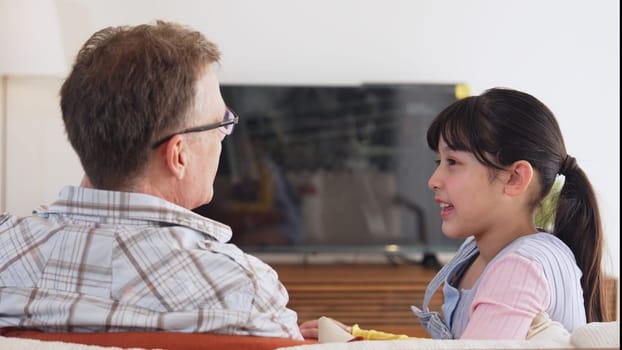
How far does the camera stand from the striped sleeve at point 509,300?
136 centimetres

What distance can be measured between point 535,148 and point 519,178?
0.22ft

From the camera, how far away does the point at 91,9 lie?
13.6ft

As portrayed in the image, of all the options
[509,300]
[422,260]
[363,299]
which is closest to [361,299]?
[363,299]

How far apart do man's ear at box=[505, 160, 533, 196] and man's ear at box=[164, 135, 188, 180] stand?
679 millimetres

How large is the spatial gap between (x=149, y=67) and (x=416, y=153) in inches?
118

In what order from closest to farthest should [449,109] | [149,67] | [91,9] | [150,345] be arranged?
[150,345]
[149,67]
[449,109]
[91,9]

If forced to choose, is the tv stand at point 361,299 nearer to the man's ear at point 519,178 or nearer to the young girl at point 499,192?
the young girl at point 499,192

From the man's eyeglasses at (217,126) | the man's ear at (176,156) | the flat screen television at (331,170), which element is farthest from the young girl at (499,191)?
the flat screen television at (331,170)

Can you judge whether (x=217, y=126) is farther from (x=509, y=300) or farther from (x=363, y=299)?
(x=363, y=299)

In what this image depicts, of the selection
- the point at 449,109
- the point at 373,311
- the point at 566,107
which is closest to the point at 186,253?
the point at 449,109

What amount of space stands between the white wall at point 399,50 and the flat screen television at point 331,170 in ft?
0.48

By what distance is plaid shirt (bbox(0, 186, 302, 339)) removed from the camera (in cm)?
118

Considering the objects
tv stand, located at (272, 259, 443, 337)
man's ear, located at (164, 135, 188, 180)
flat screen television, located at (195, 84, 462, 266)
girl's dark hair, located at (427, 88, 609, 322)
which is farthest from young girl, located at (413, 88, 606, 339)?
flat screen television, located at (195, 84, 462, 266)

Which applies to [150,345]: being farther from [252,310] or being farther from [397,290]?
[397,290]
